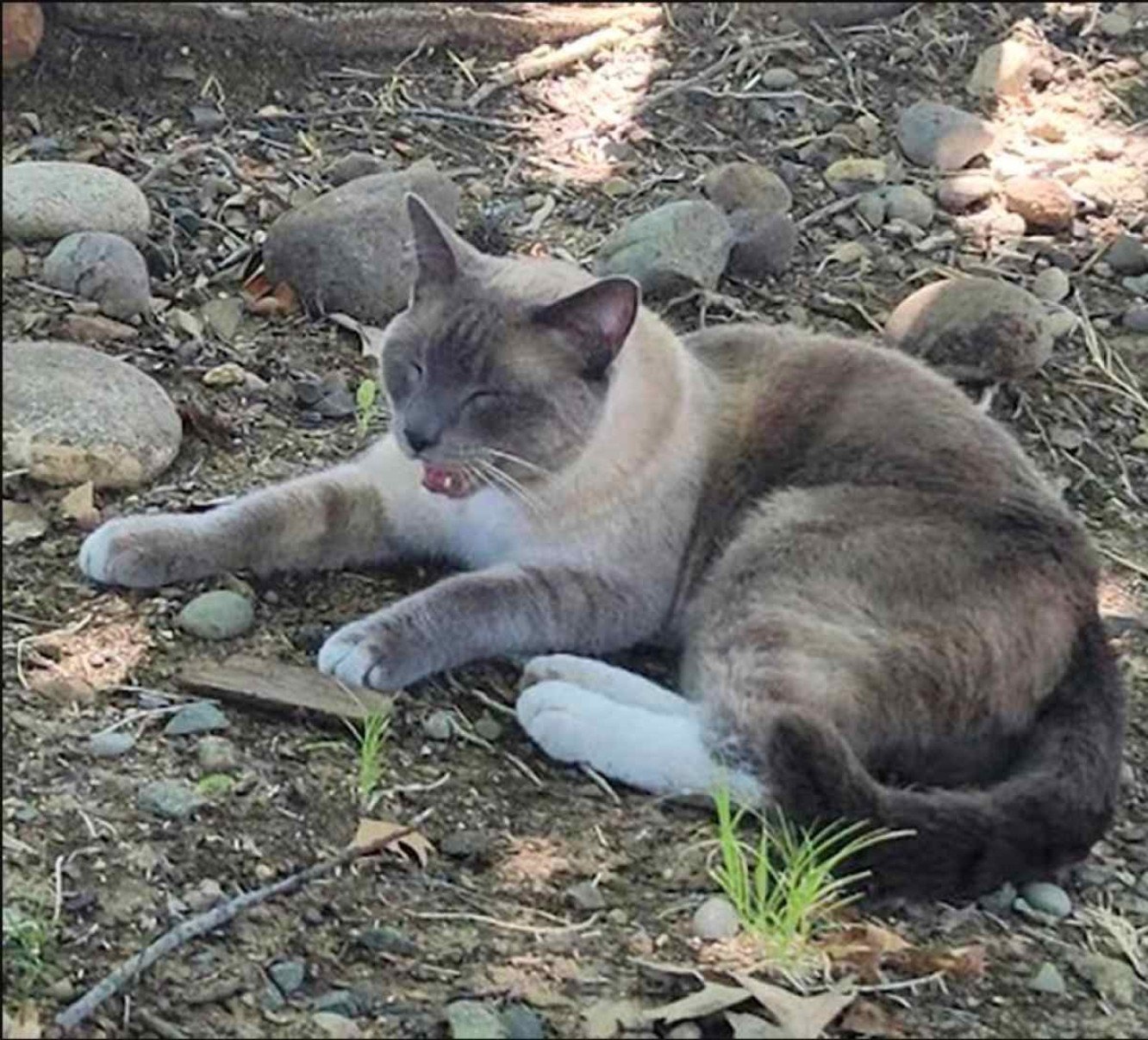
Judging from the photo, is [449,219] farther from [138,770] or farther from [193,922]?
[193,922]

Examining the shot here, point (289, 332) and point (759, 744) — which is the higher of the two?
point (759, 744)

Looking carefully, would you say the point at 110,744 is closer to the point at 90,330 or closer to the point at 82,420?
the point at 82,420

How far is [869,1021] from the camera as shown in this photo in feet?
Answer: 9.04

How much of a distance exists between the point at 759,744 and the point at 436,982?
68 cm

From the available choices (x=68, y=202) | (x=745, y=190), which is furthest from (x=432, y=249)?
(x=745, y=190)

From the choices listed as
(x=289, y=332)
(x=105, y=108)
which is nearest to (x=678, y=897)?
(x=289, y=332)

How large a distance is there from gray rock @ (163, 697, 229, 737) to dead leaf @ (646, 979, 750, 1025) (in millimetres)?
818

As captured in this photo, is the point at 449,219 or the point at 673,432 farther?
the point at 449,219

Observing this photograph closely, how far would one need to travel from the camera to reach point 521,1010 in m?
2.67

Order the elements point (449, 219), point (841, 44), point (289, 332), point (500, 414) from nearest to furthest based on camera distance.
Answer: point (500, 414), point (289, 332), point (449, 219), point (841, 44)

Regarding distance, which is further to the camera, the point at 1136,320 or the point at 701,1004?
the point at 1136,320

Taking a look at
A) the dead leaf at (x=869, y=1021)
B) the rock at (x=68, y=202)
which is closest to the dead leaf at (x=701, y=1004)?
the dead leaf at (x=869, y=1021)

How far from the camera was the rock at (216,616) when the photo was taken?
134 inches

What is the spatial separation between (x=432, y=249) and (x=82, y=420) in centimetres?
66
